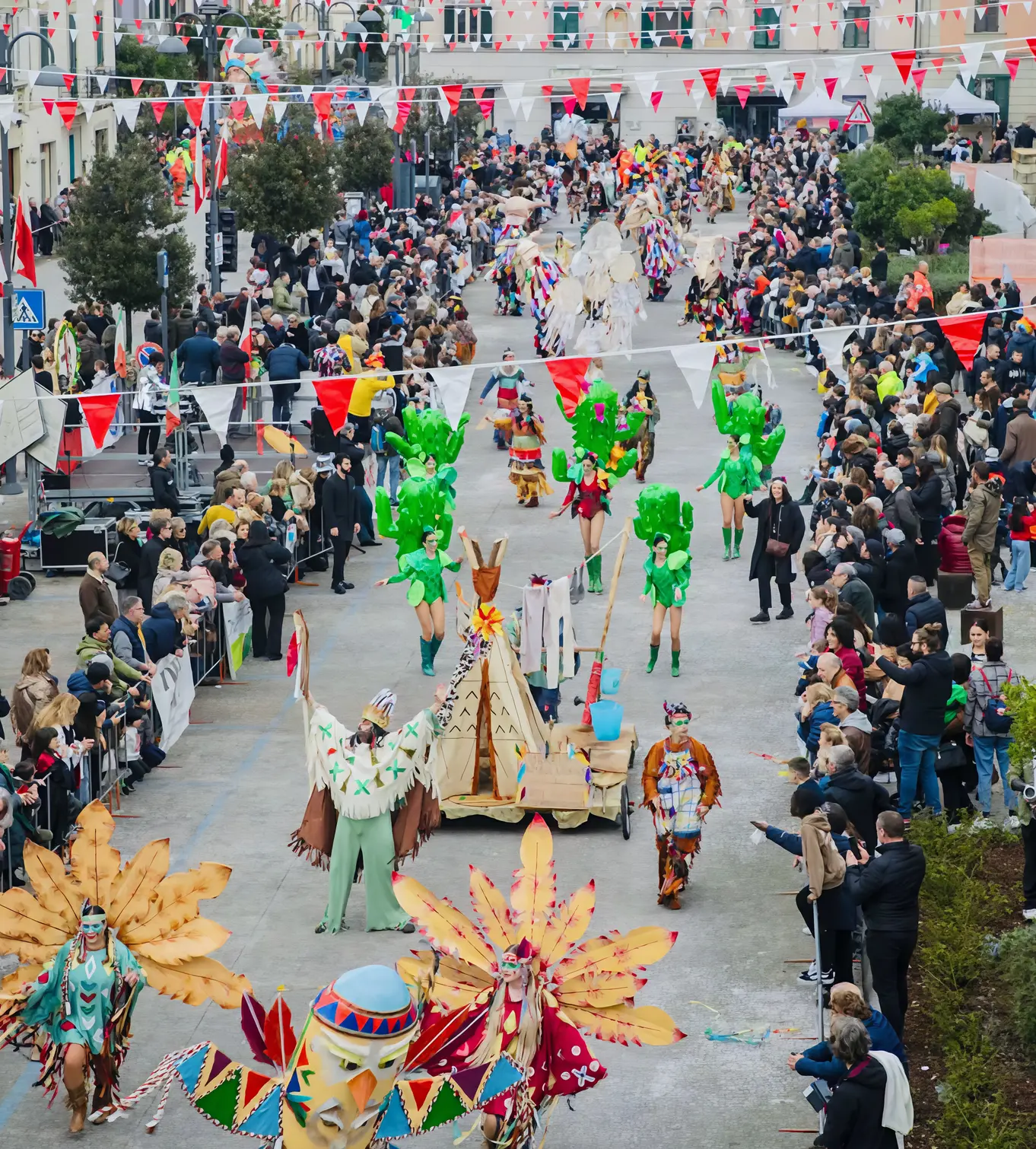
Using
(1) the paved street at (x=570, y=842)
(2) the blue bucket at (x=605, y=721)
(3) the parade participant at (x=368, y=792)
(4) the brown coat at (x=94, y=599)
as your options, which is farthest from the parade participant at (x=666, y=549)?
(3) the parade participant at (x=368, y=792)

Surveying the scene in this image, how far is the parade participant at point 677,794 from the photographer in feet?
40.4

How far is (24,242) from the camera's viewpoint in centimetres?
2344

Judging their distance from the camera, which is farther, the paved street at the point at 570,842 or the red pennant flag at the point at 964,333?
the red pennant flag at the point at 964,333

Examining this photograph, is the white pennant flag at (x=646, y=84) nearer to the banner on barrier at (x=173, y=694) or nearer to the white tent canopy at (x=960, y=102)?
the banner on barrier at (x=173, y=694)

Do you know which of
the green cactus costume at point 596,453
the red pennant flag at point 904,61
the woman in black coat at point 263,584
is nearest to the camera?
the woman in black coat at point 263,584

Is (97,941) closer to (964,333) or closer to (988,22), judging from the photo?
(964,333)

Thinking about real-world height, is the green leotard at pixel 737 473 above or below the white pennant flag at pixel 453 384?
below

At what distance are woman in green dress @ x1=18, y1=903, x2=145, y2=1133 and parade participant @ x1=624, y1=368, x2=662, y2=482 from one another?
13430 millimetres

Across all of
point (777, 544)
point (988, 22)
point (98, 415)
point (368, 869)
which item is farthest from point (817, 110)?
point (368, 869)

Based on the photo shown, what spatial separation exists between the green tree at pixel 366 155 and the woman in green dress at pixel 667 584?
26.3 meters

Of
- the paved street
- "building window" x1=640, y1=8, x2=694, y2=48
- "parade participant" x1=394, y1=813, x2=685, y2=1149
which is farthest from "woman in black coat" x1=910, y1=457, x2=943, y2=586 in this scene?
"building window" x1=640, y1=8, x2=694, y2=48

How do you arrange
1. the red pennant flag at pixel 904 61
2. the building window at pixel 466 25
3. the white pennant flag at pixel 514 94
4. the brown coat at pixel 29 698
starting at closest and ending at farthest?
the brown coat at pixel 29 698 < the red pennant flag at pixel 904 61 < the white pennant flag at pixel 514 94 < the building window at pixel 466 25

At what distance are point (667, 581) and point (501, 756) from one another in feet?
11.3

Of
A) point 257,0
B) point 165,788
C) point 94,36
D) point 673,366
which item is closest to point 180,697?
Result: point 165,788
